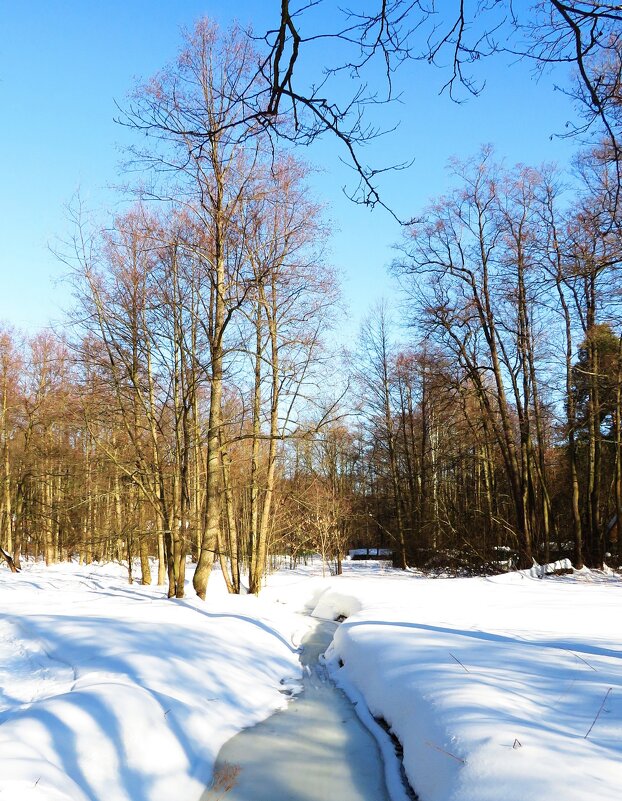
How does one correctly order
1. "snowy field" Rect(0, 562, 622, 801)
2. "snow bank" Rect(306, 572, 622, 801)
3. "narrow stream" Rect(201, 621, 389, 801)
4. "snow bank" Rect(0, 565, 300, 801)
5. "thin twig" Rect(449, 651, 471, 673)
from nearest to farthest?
"snow bank" Rect(306, 572, 622, 801) < "snowy field" Rect(0, 562, 622, 801) < "snow bank" Rect(0, 565, 300, 801) < "narrow stream" Rect(201, 621, 389, 801) < "thin twig" Rect(449, 651, 471, 673)

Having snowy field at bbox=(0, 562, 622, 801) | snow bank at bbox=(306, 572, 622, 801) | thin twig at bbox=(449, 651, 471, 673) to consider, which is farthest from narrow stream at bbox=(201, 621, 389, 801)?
thin twig at bbox=(449, 651, 471, 673)

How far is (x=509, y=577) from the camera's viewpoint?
15.1 metres

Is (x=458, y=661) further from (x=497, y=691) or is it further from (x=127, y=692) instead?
(x=127, y=692)

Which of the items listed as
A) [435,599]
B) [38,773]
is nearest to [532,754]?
[38,773]

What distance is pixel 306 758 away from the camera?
5.20 m

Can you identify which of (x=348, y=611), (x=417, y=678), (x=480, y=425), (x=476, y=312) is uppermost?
(x=476, y=312)

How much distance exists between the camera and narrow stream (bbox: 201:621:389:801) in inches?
177

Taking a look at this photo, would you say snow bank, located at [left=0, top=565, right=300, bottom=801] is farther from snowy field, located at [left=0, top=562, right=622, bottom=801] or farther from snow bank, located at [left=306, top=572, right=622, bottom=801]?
snow bank, located at [left=306, top=572, right=622, bottom=801]

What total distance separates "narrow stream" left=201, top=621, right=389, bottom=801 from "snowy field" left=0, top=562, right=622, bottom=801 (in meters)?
0.16

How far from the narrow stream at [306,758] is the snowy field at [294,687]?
6.2 inches

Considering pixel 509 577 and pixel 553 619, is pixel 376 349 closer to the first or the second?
pixel 509 577

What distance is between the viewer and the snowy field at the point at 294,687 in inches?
138

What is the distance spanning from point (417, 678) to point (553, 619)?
3.78m

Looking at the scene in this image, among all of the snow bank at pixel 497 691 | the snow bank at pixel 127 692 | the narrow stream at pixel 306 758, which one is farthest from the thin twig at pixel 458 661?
the snow bank at pixel 127 692
